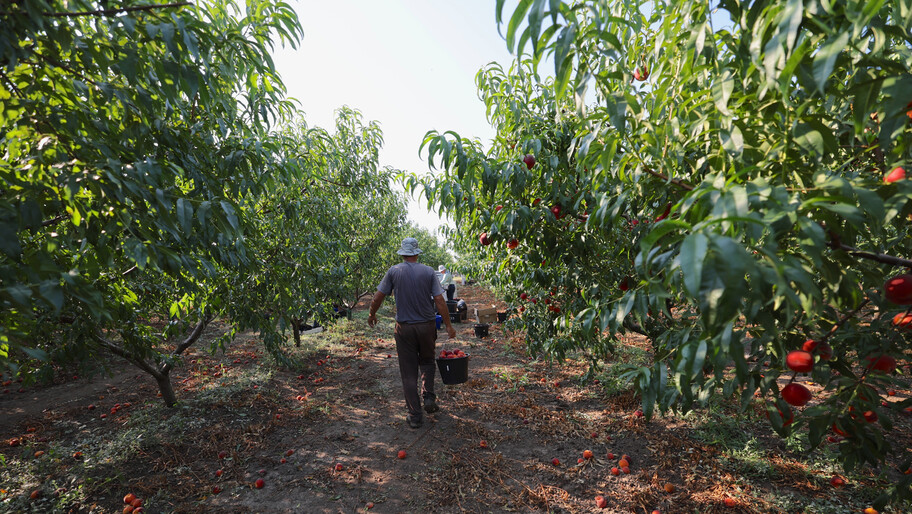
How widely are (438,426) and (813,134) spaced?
4.08 metres

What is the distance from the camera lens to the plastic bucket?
4.89 meters

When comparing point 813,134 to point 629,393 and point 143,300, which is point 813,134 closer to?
point 629,393

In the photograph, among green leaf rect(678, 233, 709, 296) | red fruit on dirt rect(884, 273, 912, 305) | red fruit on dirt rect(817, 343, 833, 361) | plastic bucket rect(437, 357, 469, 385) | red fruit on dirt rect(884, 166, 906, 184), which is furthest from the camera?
plastic bucket rect(437, 357, 469, 385)

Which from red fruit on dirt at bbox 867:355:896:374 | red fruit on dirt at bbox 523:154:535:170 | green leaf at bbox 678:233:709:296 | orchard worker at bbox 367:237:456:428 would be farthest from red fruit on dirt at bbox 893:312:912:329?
orchard worker at bbox 367:237:456:428

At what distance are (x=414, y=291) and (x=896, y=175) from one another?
11.8 ft

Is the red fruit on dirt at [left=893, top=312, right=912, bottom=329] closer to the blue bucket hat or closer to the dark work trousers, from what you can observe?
the dark work trousers

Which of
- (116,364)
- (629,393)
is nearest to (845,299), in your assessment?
(629,393)

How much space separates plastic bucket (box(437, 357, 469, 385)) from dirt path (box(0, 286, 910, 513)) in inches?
10.6

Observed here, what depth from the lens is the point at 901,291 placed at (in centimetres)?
121

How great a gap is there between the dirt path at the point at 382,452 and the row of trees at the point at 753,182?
1213 millimetres

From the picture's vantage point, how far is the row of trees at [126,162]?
1.34 meters

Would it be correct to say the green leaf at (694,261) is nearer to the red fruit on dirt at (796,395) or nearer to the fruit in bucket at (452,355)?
the red fruit on dirt at (796,395)

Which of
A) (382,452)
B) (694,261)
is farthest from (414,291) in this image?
(694,261)

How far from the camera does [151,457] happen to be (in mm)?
3645
